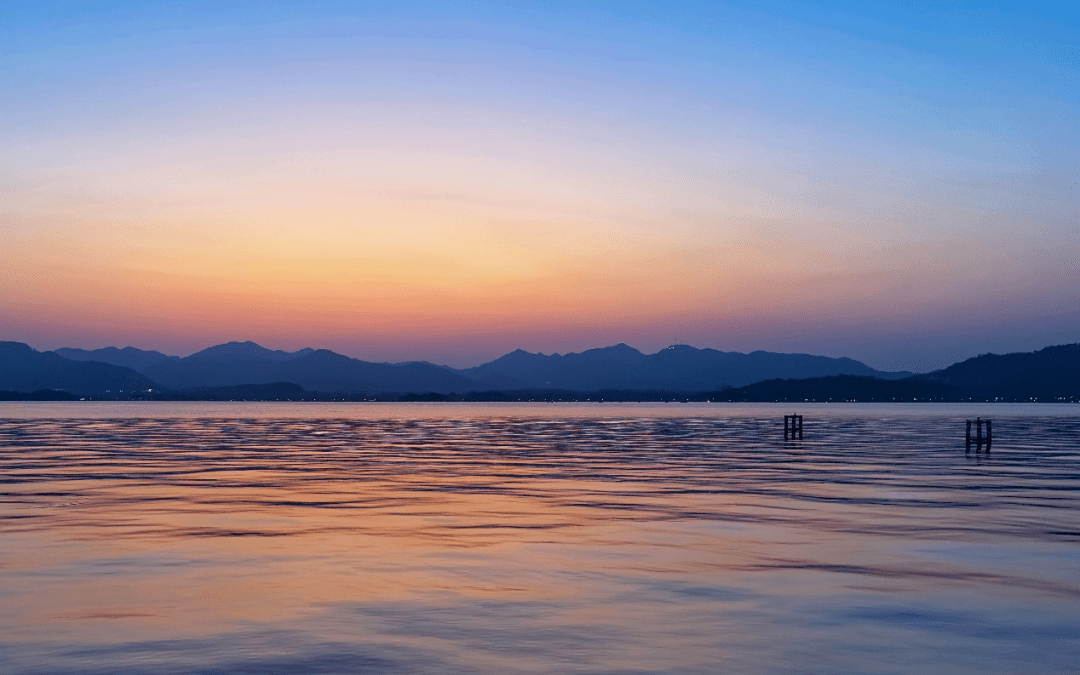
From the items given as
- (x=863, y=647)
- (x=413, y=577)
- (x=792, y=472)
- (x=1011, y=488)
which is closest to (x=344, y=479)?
(x=792, y=472)

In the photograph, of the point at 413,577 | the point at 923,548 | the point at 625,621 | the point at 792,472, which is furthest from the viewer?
the point at 792,472

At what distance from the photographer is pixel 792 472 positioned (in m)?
53.8

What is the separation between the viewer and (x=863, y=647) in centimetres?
1620

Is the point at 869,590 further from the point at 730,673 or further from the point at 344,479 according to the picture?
the point at 344,479

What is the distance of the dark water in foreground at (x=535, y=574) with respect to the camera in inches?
623

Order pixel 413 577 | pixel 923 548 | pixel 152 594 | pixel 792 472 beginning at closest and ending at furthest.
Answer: pixel 152 594 → pixel 413 577 → pixel 923 548 → pixel 792 472

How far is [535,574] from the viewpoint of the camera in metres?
22.7

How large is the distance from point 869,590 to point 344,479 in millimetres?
31004

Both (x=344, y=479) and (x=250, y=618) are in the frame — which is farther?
(x=344, y=479)

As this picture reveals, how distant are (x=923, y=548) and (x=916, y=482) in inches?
855

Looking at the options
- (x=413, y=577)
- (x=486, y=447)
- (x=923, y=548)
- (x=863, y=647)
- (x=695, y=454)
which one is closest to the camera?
(x=863, y=647)

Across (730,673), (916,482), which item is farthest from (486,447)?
(730,673)

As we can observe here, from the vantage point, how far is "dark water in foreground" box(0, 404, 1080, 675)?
15828 mm

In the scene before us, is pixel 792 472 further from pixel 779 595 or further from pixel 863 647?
pixel 863 647
